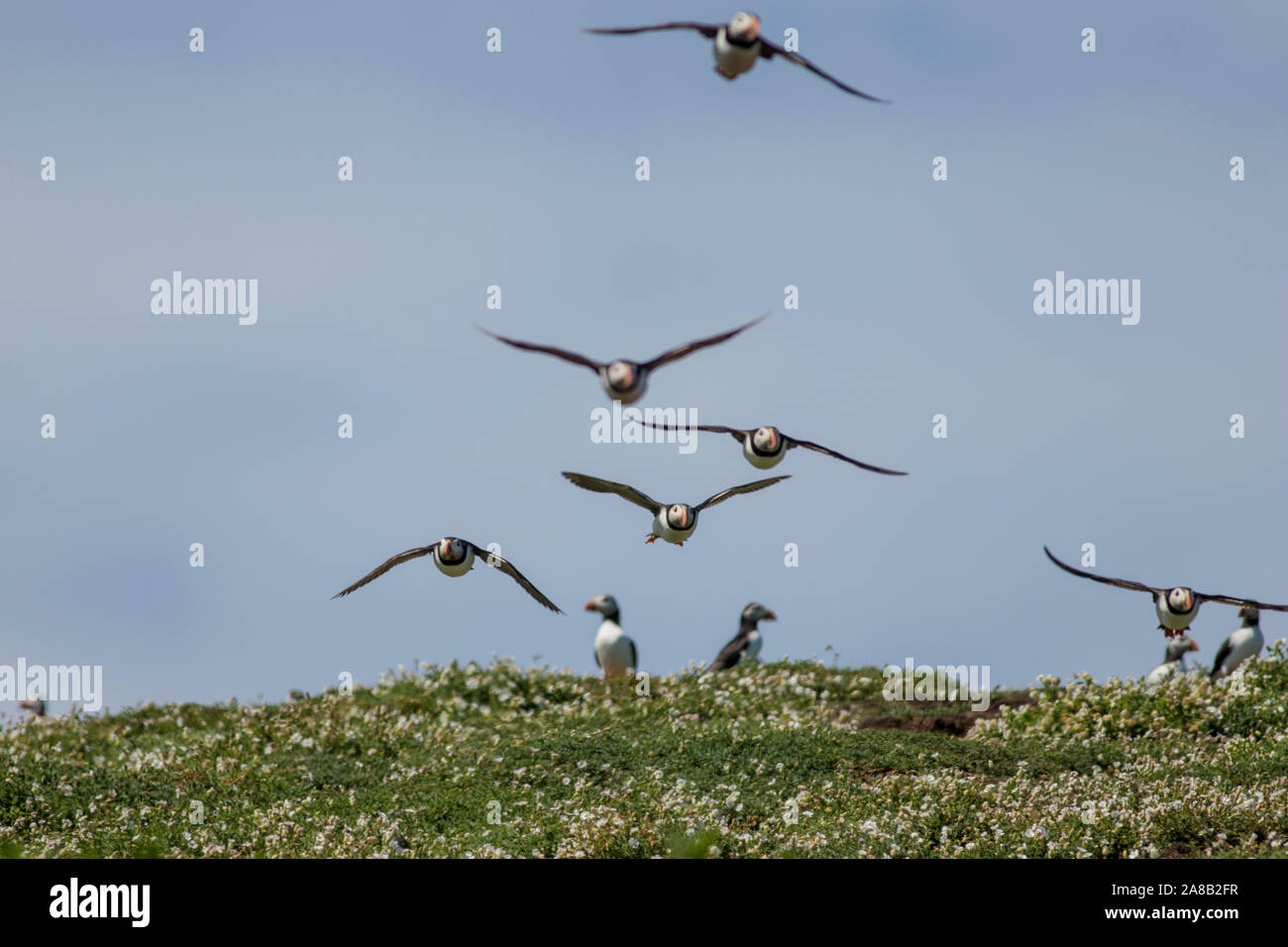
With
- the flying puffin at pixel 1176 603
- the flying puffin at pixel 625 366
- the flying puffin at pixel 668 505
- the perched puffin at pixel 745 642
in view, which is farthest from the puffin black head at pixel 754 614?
the flying puffin at pixel 625 366

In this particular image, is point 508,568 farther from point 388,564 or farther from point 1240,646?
point 1240,646

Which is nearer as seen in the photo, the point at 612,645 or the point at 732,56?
the point at 732,56

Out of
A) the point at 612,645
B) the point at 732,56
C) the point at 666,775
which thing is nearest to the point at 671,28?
the point at 732,56

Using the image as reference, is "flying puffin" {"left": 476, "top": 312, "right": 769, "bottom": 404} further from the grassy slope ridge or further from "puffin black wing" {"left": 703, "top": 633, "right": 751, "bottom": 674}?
"puffin black wing" {"left": 703, "top": 633, "right": 751, "bottom": 674}

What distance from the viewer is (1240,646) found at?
22.5m

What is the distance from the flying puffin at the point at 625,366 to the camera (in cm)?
1089

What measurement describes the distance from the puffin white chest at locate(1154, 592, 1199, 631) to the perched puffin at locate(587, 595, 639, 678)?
391 inches

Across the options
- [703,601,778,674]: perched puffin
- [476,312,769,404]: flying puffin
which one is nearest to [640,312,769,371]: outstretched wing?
[476,312,769,404]: flying puffin

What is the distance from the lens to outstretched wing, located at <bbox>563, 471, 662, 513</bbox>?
13773mm

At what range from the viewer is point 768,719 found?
18281 millimetres

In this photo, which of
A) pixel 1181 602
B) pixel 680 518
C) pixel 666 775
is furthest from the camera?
pixel 1181 602

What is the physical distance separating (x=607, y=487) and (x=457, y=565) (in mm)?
1771

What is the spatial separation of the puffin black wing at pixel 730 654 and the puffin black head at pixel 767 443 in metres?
11.6
